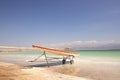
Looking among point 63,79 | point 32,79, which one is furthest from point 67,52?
point 32,79

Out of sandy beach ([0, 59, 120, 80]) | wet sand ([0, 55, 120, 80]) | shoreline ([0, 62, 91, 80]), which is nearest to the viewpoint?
shoreline ([0, 62, 91, 80])

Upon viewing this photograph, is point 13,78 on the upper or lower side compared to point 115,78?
upper

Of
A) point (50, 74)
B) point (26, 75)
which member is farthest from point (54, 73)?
point (26, 75)

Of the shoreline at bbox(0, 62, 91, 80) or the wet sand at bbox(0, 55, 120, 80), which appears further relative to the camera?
the wet sand at bbox(0, 55, 120, 80)

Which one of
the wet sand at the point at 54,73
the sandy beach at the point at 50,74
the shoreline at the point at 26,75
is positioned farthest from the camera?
the wet sand at the point at 54,73

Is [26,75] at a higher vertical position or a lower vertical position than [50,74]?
higher

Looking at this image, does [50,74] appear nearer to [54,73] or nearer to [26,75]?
[54,73]

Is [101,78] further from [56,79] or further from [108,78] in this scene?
[56,79]

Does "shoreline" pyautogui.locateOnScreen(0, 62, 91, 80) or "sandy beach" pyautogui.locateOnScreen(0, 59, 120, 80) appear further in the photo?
"sandy beach" pyautogui.locateOnScreen(0, 59, 120, 80)

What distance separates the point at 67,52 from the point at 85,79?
1069 centimetres

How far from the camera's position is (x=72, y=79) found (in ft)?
31.1

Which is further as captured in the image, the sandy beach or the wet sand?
the wet sand

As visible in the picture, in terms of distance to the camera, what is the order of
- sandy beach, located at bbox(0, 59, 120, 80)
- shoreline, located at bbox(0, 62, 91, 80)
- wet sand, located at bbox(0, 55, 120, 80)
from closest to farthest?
1. shoreline, located at bbox(0, 62, 91, 80)
2. sandy beach, located at bbox(0, 59, 120, 80)
3. wet sand, located at bbox(0, 55, 120, 80)

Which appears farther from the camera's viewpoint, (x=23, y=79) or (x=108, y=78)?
(x=108, y=78)
